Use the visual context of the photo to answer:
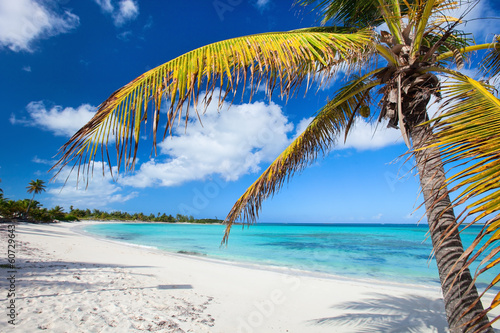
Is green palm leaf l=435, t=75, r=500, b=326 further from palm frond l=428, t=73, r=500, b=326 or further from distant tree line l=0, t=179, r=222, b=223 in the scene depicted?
distant tree line l=0, t=179, r=222, b=223

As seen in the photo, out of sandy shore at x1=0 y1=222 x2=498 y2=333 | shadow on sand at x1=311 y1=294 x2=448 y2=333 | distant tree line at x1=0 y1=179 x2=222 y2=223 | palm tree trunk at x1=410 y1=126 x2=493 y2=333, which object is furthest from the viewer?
distant tree line at x1=0 y1=179 x2=222 y2=223

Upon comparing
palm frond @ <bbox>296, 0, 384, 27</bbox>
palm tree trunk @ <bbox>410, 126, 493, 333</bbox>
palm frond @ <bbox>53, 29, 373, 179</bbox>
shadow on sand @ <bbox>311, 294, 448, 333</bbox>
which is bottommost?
shadow on sand @ <bbox>311, 294, 448, 333</bbox>

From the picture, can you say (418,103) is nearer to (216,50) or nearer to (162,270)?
(216,50)

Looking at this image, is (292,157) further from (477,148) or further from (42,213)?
(42,213)

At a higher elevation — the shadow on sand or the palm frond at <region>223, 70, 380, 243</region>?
the palm frond at <region>223, 70, 380, 243</region>

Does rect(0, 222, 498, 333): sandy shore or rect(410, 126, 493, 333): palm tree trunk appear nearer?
rect(410, 126, 493, 333): palm tree trunk

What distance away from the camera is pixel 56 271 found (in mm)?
5832

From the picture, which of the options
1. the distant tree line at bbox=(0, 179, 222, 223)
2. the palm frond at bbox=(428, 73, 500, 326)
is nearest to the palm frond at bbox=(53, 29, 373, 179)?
the palm frond at bbox=(428, 73, 500, 326)

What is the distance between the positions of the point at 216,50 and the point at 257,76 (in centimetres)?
39

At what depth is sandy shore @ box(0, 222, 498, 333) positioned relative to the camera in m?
3.73

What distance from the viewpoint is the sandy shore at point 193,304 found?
147 inches

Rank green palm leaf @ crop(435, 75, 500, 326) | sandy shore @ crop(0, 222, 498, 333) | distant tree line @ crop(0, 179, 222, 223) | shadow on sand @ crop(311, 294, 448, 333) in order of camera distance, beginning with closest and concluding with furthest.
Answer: green palm leaf @ crop(435, 75, 500, 326), sandy shore @ crop(0, 222, 498, 333), shadow on sand @ crop(311, 294, 448, 333), distant tree line @ crop(0, 179, 222, 223)

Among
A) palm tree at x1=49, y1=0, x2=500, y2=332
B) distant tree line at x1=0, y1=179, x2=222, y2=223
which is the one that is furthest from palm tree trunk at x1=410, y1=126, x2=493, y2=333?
distant tree line at x1=0, y1=179, x2=222, y2=223

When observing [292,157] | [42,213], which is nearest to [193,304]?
[292,157]
